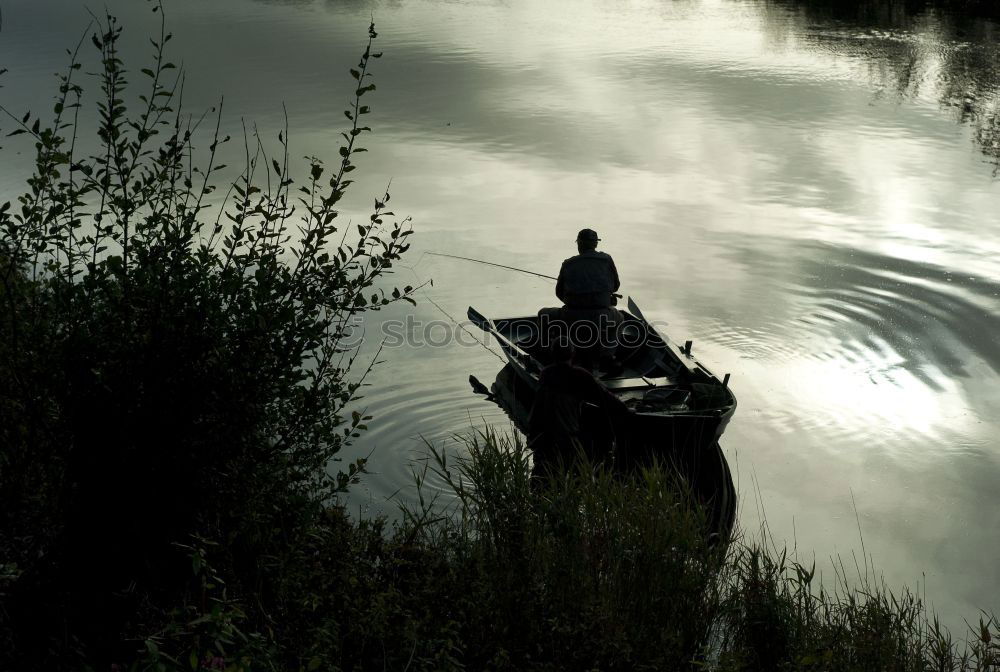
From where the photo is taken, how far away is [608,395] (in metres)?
7.62

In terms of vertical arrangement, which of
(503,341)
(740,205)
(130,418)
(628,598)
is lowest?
(628,598)

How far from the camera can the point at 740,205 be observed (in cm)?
1725

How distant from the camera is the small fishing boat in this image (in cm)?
782

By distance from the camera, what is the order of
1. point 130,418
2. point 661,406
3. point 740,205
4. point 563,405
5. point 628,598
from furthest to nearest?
point 740,205 < point 661,406 < point 563,405 < point 628,598 < point 130,418

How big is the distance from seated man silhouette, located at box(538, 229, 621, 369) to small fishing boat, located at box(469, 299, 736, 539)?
0.60 feet

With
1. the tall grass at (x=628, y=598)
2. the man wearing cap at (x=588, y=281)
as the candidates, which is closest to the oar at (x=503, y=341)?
the man wearing cap at (x=588, y=281)

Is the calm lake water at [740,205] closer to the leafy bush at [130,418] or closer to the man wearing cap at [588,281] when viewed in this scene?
the leafy bush at [130,418]

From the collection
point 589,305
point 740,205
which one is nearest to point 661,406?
point 589,305

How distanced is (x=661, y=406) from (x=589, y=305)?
5.51ft

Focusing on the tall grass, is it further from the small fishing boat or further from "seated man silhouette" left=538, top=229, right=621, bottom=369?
"seated man silhouette" left=538, top=229, right=621, bottom=369

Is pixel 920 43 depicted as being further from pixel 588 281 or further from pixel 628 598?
pixel 628 598

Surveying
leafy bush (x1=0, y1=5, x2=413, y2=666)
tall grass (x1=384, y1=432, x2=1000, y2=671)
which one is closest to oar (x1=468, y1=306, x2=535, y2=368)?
tall grass (x1=384, y1=432, x2=1000, y2=671)

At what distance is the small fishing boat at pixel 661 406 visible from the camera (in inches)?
308

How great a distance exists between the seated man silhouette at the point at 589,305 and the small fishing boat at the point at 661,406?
18 centimetres
